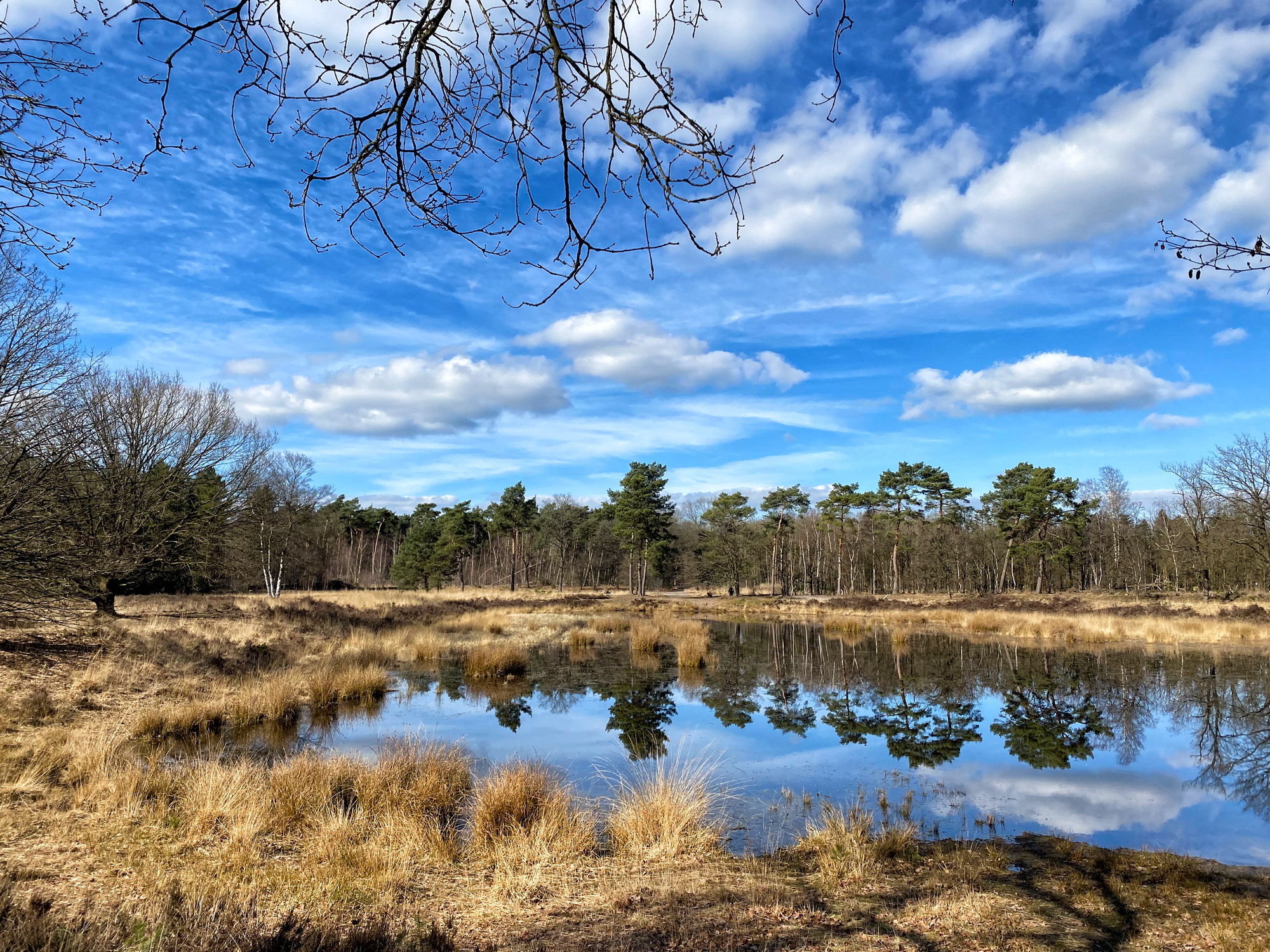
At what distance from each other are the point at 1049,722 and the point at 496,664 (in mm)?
12964

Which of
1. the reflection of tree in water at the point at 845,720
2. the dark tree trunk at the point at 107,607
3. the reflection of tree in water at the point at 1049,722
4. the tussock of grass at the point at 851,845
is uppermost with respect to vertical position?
the dark tree trunk at the point at 107,607

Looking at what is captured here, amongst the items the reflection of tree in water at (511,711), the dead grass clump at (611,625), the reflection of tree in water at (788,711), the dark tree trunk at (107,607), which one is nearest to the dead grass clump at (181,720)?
the reflection of tree in water at (511,711)

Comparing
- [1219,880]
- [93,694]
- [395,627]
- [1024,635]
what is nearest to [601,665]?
[395,627]

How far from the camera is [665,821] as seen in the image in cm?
666

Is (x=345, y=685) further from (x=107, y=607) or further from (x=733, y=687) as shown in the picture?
(x=733, y=687)

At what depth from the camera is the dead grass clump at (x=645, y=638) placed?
2333 centimetres

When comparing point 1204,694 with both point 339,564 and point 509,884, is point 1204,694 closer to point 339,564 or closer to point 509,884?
point 509,884

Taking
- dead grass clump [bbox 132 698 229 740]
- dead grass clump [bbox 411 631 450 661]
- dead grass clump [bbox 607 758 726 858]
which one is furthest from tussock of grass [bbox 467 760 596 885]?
dead grass clump [bbox 411 631 450 661]

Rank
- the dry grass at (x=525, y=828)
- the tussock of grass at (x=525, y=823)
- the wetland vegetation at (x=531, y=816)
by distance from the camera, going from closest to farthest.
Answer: the wetland vegetation at (x=531, y=816), the dry grass at (x=525, y=828), the tussock of grass at (x=525, y=823)

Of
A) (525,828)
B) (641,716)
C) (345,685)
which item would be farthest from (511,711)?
(525,828)

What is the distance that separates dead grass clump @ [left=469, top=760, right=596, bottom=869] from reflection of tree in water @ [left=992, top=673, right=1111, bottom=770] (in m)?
8.12

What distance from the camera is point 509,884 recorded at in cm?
543

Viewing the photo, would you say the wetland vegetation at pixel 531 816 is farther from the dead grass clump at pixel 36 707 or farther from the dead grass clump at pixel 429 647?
the dead grass clump at pixel 429 647

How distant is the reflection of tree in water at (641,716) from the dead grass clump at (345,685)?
16.7 feet
